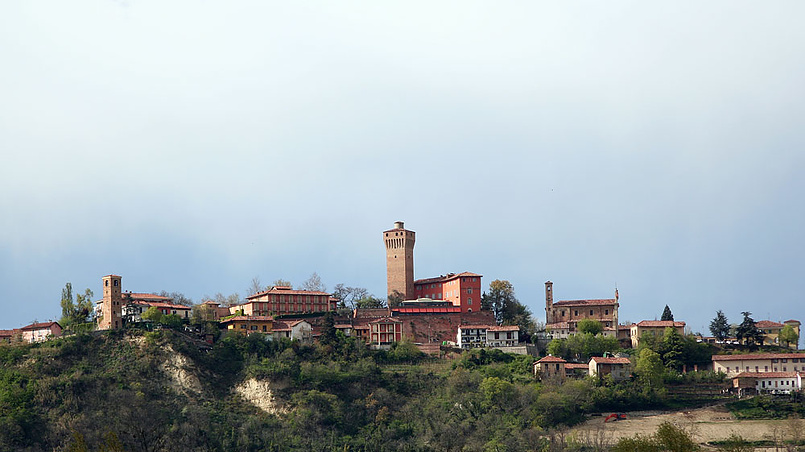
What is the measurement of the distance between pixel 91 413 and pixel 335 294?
1523 inches

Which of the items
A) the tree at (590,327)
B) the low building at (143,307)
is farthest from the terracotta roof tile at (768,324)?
the low building at (143,307)

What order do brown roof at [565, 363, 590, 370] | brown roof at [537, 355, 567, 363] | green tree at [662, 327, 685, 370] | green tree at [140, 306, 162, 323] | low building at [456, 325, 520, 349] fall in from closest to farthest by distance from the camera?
brown roof at [537, 355, 567, 363] → green tree at [140, 306, 162, 323] → brown roof at [565, 363, 590, 370] → green tree at [662, 327, 685, 370] → low building at [456, 325, 520, 349]

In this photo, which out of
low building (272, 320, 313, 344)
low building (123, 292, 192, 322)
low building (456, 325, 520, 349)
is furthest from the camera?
low building (456, 325, 520, 349)

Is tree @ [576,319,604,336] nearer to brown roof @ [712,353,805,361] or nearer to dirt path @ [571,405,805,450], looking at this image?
brown roof @ [712,353,805,361]

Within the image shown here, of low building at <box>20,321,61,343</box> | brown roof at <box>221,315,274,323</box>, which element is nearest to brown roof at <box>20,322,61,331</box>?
low building at <box>20,321,61,343</box>

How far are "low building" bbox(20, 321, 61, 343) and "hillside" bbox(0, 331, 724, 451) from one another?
11.7 feet

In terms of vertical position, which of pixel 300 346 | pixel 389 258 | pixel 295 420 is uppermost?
pixel 389 258

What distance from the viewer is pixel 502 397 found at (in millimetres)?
81812

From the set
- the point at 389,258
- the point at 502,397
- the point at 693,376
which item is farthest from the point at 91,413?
the point at 693,376

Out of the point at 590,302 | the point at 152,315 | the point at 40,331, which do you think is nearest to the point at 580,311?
the point at 590,302

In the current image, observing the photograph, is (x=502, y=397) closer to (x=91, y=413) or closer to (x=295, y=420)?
(x=295, y=420)

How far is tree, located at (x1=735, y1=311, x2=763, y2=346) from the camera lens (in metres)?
96.1

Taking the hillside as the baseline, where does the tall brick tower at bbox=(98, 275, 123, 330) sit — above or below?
above

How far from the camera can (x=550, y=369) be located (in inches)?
3438
